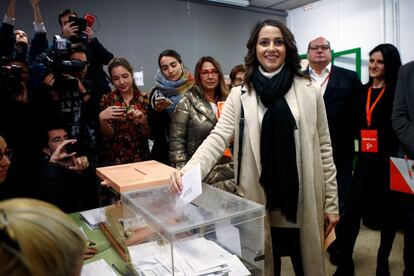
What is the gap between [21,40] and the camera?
2242 mm

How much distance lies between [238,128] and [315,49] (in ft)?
4.46

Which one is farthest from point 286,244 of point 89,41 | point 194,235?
point 89,41

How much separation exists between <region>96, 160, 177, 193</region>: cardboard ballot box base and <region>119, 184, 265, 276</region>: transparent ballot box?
1.7 inches

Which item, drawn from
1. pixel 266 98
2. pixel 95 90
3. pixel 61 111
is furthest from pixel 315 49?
pixel 61 111

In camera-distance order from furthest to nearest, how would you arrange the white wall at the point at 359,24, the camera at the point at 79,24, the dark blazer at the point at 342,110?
the white wall at the point at 359,24
the dark blazer at the point at 342,110
the camera at the point at 79,24

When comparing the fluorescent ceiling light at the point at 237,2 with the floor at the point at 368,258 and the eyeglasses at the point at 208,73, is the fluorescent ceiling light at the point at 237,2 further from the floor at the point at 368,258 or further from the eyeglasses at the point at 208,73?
the floor at the point at 368,258

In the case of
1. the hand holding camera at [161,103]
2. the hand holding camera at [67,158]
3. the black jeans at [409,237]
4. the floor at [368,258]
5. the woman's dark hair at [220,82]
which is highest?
the woman's dark hair at [220,82]

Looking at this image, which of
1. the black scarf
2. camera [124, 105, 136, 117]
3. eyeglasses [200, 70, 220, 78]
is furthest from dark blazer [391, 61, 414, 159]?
camera [124, 105, 136, 117]

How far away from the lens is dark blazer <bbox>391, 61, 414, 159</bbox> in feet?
5.77

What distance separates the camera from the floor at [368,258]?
7.47ft

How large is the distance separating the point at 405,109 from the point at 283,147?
981 millimetres

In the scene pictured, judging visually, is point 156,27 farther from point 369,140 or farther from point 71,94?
point 369,140

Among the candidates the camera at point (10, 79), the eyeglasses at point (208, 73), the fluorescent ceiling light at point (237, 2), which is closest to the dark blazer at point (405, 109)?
the eyeglasses at point (208, 73)

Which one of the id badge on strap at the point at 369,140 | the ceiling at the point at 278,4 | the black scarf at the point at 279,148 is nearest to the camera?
the black scarf at the point at 279,148
